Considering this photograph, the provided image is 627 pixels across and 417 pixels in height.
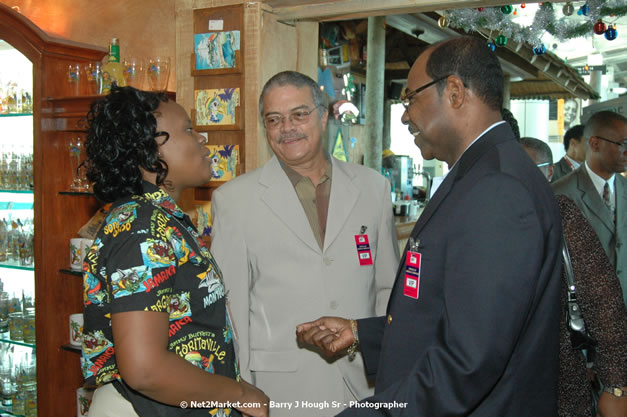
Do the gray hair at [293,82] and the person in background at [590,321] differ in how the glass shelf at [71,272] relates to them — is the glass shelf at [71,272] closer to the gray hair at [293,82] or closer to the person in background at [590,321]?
the gray hair at [293,82]

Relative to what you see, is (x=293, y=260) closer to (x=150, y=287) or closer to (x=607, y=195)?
(x=150, y=287)

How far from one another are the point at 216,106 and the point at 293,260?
1.35 meters

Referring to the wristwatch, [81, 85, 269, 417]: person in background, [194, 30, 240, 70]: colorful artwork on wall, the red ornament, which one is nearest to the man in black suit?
[81, 85, 269, 417]: person in background

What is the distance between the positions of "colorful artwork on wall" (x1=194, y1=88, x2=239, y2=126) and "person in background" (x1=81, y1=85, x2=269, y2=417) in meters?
1.47

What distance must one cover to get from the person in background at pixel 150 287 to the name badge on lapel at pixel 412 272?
56cm

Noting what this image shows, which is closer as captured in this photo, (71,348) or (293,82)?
(293,82)

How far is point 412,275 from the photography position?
131cm

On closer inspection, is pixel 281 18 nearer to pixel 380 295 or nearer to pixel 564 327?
pixel 380 295

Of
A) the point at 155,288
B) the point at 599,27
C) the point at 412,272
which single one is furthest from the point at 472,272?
the point at 599,27

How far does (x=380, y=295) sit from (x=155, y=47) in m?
2.29

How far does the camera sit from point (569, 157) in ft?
18.8

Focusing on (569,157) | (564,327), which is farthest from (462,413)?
(569,157)

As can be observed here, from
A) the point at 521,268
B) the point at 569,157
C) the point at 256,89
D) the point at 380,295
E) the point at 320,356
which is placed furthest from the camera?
the point at 569,157

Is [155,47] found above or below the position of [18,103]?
above
